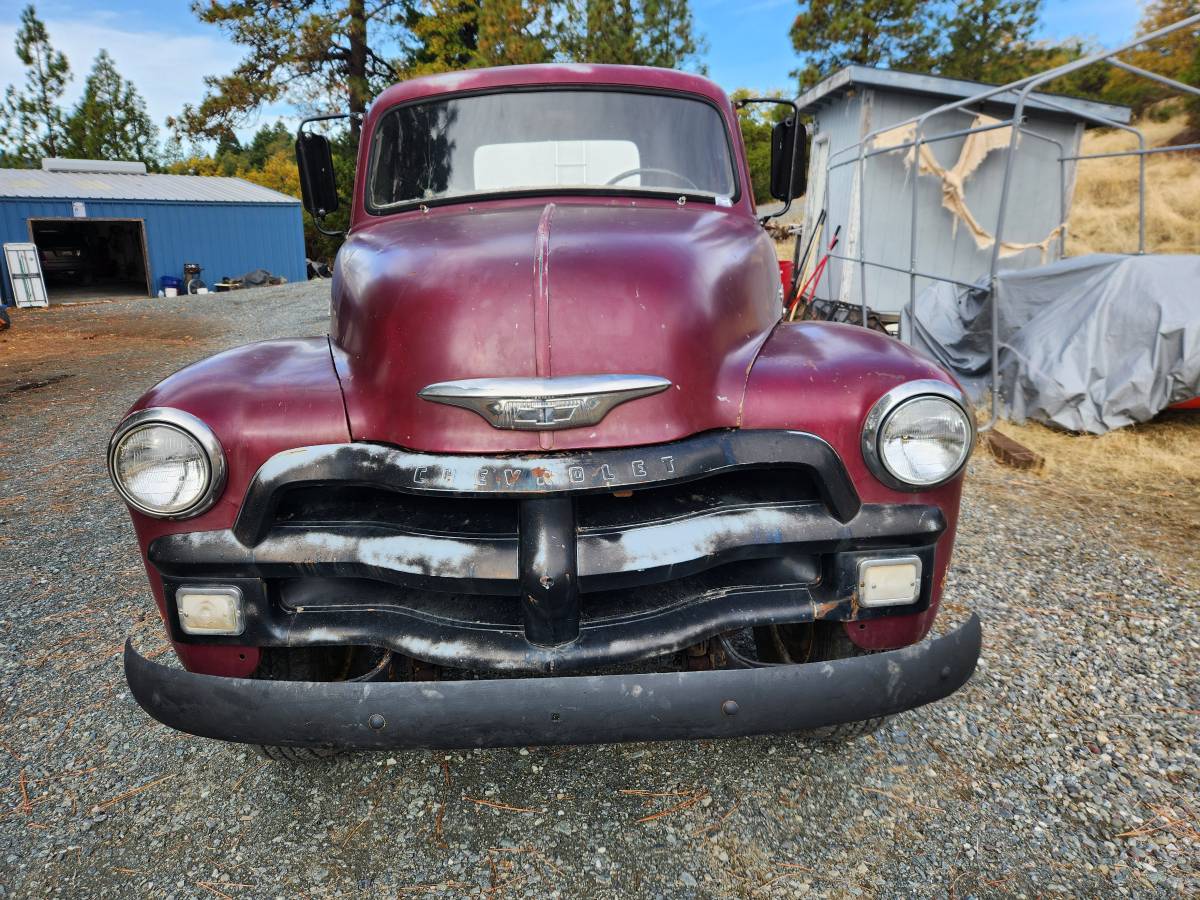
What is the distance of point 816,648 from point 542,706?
96cm

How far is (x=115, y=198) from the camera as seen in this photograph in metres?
21.0

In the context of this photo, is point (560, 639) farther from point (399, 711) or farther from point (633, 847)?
point (633, 847)

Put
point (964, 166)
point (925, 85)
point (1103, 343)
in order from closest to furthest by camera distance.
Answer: point (1103, 343) < point (964, 166) < point (925, 85)

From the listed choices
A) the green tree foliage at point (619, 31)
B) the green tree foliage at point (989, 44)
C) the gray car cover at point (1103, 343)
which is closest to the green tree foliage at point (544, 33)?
the green tree foliage at point (619, 31)

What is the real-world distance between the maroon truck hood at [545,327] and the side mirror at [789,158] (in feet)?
5.45

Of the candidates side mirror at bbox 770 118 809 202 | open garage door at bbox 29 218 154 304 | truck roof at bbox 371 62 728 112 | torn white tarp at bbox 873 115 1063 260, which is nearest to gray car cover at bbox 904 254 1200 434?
side mirror at bbox 770 118 809 202

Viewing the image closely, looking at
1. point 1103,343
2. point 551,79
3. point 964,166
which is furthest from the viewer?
point 964,166

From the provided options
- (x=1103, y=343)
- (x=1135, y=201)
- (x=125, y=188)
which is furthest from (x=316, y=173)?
(x=125, y=188)

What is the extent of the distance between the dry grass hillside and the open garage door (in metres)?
27.8

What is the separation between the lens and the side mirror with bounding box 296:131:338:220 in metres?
3.43

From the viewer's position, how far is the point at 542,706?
5.33ft

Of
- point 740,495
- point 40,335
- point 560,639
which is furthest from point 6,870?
point 40,335

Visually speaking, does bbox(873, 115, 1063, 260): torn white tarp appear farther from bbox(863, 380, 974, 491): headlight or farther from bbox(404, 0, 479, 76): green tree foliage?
bbox(404, 0, 479, 76): green tree foliage

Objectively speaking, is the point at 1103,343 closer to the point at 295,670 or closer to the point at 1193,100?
the point at 295,670
